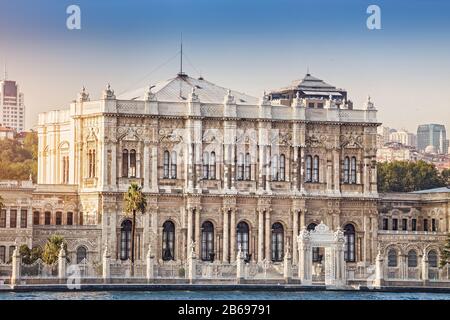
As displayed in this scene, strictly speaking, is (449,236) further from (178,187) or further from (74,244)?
(74,244)

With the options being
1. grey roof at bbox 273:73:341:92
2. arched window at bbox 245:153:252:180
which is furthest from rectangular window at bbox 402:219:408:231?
grey roof at bbox 273:73:341:92

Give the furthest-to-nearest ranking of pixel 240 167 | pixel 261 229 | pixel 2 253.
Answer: pixel 240 167 → pixel 261 229 → pixel 2 253

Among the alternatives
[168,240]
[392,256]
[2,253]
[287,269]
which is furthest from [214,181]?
[2,253]

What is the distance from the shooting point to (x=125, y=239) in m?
47.6

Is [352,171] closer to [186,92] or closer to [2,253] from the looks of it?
[186,92]

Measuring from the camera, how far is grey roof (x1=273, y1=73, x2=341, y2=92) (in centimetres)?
5838

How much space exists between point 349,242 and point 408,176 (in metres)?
13.4

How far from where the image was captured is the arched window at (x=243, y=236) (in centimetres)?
4912

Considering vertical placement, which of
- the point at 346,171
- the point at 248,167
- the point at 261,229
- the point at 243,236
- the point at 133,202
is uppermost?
the point at 248,167

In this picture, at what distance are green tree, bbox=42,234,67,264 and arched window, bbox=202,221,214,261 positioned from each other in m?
5.80

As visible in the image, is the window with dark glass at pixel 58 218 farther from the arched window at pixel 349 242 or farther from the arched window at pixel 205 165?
the arched window at pixel 349 242

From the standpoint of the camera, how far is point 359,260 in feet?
165

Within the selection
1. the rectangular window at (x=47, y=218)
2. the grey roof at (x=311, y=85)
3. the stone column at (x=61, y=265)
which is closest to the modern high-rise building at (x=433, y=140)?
the grey roof at (x=311, y=85)

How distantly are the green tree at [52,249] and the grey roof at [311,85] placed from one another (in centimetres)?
1619
